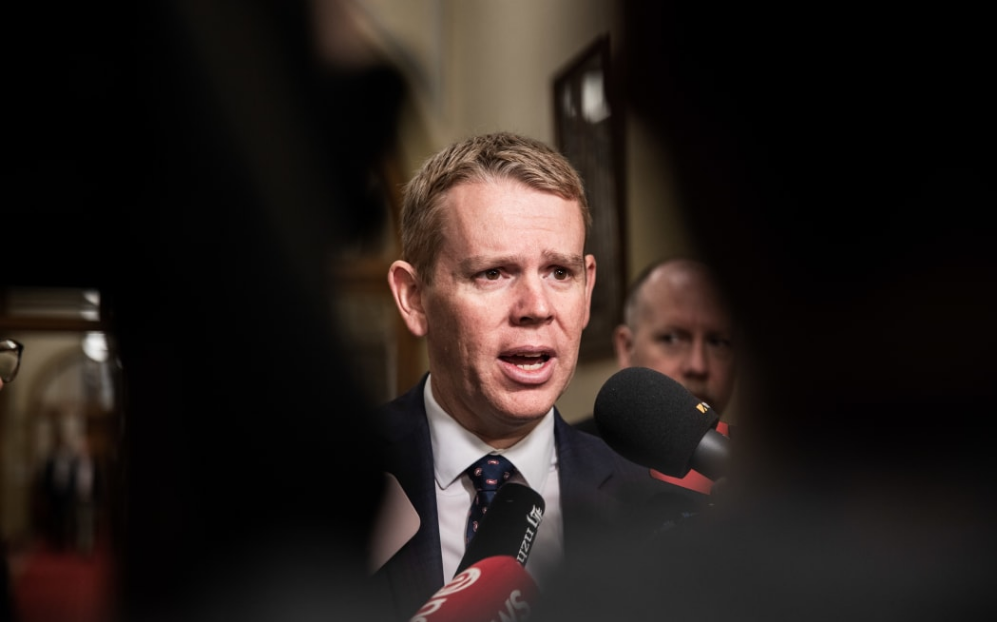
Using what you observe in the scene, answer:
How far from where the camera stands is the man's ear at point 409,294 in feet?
2.74

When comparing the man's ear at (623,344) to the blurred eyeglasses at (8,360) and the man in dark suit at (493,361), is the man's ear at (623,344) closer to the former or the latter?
the man in dark suit at (493,361)

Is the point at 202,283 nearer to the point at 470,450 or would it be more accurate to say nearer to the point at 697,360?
the point at 470,450

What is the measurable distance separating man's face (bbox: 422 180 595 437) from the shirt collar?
33mm

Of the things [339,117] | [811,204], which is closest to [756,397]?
[811,204]

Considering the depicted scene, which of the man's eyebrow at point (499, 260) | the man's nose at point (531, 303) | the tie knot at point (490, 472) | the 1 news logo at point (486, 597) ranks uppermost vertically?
the man's eyebrow at point (499, 260)

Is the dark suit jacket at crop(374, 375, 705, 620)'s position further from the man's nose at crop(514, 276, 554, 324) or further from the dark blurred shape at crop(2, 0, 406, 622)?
the man's nose at crop(514, 276, 554, 324)

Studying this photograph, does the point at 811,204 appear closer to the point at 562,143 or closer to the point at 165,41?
the point at 562,143

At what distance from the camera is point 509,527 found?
0.73 m

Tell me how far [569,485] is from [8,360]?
523 millimetres

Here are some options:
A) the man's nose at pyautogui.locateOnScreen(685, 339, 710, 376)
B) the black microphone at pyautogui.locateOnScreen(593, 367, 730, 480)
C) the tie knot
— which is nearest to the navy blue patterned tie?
the tie knot

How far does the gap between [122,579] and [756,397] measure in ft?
2.24

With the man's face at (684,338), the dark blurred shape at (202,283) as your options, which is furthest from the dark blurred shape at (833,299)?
the dark blurred shape at (202,283)

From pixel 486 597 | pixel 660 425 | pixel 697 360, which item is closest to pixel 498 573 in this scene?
pixel 486 597

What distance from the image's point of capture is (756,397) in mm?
1004
